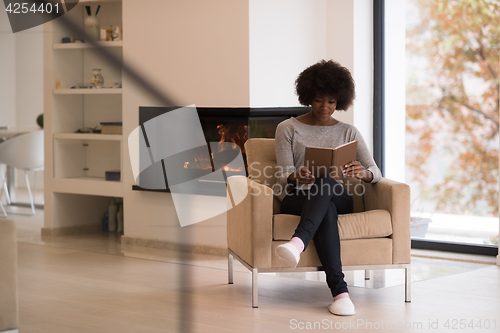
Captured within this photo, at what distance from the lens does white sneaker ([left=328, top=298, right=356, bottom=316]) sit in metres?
2.29

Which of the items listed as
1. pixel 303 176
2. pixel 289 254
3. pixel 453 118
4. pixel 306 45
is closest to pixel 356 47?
pixel 306 45

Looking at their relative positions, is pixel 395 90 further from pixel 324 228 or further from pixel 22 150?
pixel 22 150

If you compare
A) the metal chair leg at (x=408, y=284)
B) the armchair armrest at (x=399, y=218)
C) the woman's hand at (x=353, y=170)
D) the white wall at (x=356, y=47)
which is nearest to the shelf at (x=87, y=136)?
the white wall at (x=356, y=47)

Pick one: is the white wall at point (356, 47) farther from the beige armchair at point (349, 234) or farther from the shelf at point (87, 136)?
the shelf at point (87, 136)

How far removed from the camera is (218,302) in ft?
8.23

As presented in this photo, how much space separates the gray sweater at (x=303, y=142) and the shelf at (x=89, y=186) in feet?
5.89

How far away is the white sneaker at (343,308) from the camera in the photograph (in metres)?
2.29

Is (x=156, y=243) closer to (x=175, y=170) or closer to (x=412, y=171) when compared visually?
(x=175, y=170)

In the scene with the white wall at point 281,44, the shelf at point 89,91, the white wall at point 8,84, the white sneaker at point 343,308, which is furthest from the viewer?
the white wall at point 8,84

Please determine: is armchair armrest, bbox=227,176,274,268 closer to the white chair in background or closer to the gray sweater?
the gray sweater

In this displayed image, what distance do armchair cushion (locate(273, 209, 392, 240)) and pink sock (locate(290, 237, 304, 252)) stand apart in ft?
0.45

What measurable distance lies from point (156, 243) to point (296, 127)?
1721 millimetres

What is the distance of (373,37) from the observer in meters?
3.90

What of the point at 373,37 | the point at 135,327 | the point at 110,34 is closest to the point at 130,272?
the point at 135,327
